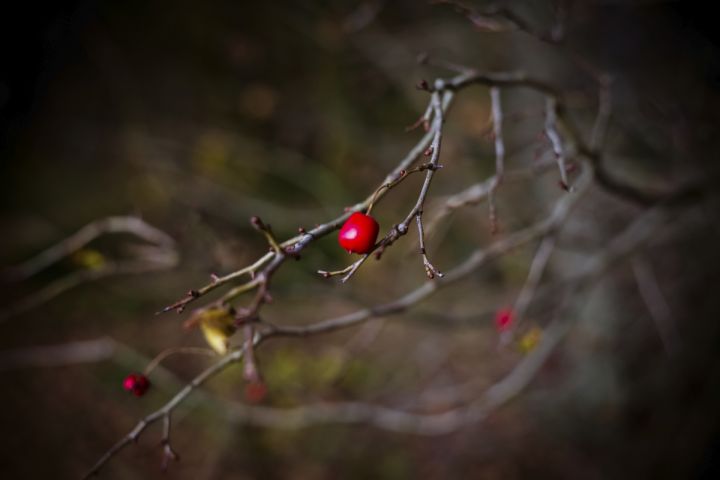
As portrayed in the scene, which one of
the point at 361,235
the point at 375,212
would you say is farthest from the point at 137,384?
the point at 375,212

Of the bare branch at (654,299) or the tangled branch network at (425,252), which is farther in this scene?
the bare branch at (654,299)

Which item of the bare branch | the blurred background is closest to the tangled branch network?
the bare branch

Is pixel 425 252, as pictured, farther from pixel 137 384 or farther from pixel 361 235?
pixel 137 384

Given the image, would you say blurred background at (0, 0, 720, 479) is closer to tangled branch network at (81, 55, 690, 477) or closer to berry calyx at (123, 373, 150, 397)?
tangled branch network at (81, 55, 690, 477)

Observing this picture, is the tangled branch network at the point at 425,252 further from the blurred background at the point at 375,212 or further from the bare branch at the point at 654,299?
the blurred background at the point at 375,212

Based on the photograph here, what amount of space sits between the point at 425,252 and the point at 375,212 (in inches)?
164

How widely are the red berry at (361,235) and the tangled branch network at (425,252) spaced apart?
3cm

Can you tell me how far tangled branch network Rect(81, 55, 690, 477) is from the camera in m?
0.76

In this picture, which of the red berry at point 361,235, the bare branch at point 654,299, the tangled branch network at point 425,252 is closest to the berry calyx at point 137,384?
the tangled branch network at point 425,252

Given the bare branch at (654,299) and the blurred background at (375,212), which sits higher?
the blurred background at (375,212)

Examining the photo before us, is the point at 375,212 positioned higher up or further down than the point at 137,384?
higher up

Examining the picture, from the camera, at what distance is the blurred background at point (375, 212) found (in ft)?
11.1

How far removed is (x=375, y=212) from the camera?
491cm

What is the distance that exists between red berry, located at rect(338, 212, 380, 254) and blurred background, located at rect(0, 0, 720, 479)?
135 cm
